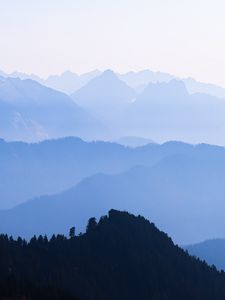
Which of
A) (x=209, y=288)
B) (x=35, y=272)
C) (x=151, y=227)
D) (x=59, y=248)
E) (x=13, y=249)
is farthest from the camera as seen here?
(x=151, y=227)

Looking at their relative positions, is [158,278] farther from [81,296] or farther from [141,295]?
[81,296]

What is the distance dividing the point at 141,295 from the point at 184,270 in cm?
1980

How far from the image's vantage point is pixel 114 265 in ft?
440

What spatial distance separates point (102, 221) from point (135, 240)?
350 inches

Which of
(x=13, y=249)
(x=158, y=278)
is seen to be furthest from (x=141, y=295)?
(x=13, y=249)

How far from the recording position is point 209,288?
142000mm

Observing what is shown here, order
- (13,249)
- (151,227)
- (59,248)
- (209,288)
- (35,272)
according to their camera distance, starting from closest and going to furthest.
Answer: (35,272) → (13,249) → (59,248) → (209,288) → (151,227)

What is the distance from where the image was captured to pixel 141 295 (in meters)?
128

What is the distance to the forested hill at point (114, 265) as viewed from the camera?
382ft

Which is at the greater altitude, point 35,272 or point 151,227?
point 151,227

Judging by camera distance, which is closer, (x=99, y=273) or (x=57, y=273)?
(x=57, y=273)

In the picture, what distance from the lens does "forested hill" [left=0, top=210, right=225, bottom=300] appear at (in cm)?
11631

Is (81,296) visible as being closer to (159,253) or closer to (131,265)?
(131,265)

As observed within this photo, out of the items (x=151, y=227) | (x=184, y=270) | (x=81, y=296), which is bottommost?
(x=81, y=296)
